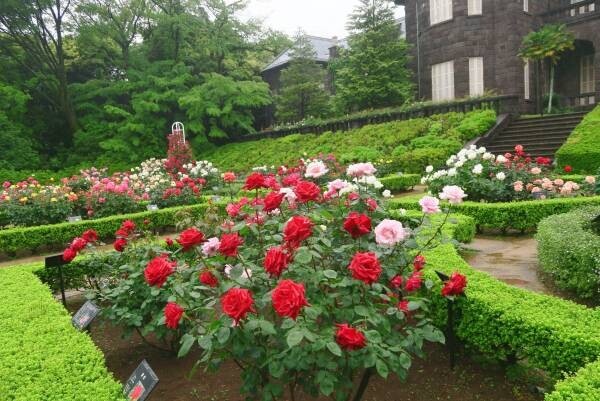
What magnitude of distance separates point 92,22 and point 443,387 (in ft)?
92.2

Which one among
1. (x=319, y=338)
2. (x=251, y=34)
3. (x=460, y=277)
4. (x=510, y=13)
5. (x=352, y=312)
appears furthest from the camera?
(x=251, y=34)

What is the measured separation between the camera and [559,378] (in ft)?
9.09

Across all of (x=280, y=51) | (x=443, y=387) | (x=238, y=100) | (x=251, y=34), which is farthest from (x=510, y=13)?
(x=443, y=387)

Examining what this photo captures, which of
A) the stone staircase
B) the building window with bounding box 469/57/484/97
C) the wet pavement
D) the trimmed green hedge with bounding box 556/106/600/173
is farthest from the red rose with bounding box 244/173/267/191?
the building window with bounding box 469/57/484/97

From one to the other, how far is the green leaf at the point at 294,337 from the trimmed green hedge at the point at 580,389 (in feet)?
3.75

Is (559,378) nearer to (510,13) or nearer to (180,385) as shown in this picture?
(180,385)

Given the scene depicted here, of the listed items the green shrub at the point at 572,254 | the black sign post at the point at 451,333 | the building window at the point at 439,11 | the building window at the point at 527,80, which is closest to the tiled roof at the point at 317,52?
the building window at the point at 439,11

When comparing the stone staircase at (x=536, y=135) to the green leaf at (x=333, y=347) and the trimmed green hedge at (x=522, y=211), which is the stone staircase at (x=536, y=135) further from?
the green leaf at (x=333, y=347)

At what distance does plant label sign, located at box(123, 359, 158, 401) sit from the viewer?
254cm

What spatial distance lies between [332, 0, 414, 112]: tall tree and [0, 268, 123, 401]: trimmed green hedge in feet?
65.5

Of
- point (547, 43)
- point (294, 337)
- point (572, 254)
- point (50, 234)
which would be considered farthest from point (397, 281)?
point (547, 43)

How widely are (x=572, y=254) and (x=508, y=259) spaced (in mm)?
1716

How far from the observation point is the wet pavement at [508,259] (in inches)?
209

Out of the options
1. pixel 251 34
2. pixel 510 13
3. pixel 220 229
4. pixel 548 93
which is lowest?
pixel 220 229
